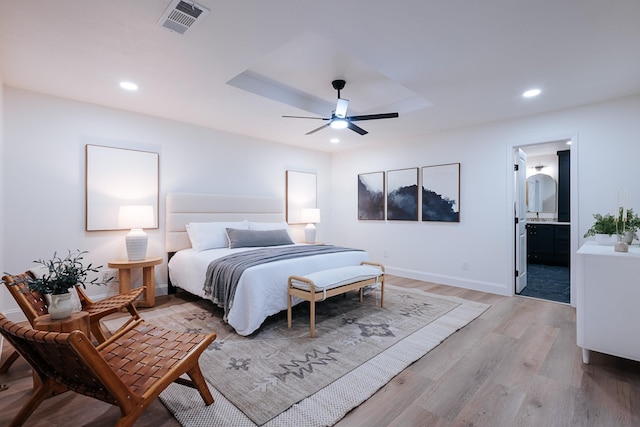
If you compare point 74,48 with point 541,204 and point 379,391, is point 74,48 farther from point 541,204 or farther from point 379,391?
point 541,204

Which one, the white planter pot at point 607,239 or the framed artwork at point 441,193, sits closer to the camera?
the white planter pot at point 607,239

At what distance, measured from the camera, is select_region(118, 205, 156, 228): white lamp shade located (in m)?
3.60

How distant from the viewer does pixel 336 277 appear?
10.0 ft

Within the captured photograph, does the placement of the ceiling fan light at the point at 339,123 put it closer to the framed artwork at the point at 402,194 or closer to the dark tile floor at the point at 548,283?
the framed artwork at the point at 402,194

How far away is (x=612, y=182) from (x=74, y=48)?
543 centimetres

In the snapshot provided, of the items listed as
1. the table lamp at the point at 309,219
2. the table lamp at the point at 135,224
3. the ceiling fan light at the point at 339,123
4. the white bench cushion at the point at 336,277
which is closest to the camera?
the white bench cushion at the point at 336,277

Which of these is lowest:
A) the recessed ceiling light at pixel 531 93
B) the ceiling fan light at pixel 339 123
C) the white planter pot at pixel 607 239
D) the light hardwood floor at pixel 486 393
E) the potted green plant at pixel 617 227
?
the light hardwood floor at pixel 486 393

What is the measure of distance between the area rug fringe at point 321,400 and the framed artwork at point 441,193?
267cm

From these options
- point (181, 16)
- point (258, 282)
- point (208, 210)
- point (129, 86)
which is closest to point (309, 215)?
point (208, 210)

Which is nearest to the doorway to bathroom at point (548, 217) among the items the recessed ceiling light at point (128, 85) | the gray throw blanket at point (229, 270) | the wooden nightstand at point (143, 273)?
the gray throw blanket at point (229, 270)

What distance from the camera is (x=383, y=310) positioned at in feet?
11.5

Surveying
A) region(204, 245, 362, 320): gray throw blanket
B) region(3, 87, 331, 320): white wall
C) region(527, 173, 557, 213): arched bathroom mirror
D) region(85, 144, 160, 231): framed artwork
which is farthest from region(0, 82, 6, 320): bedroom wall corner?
region(527, 173, 557, 213): arched bathroom mirror

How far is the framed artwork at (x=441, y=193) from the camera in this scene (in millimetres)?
4715

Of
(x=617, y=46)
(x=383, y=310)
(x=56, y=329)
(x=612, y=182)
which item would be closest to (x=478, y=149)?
(x=612, y=182)
